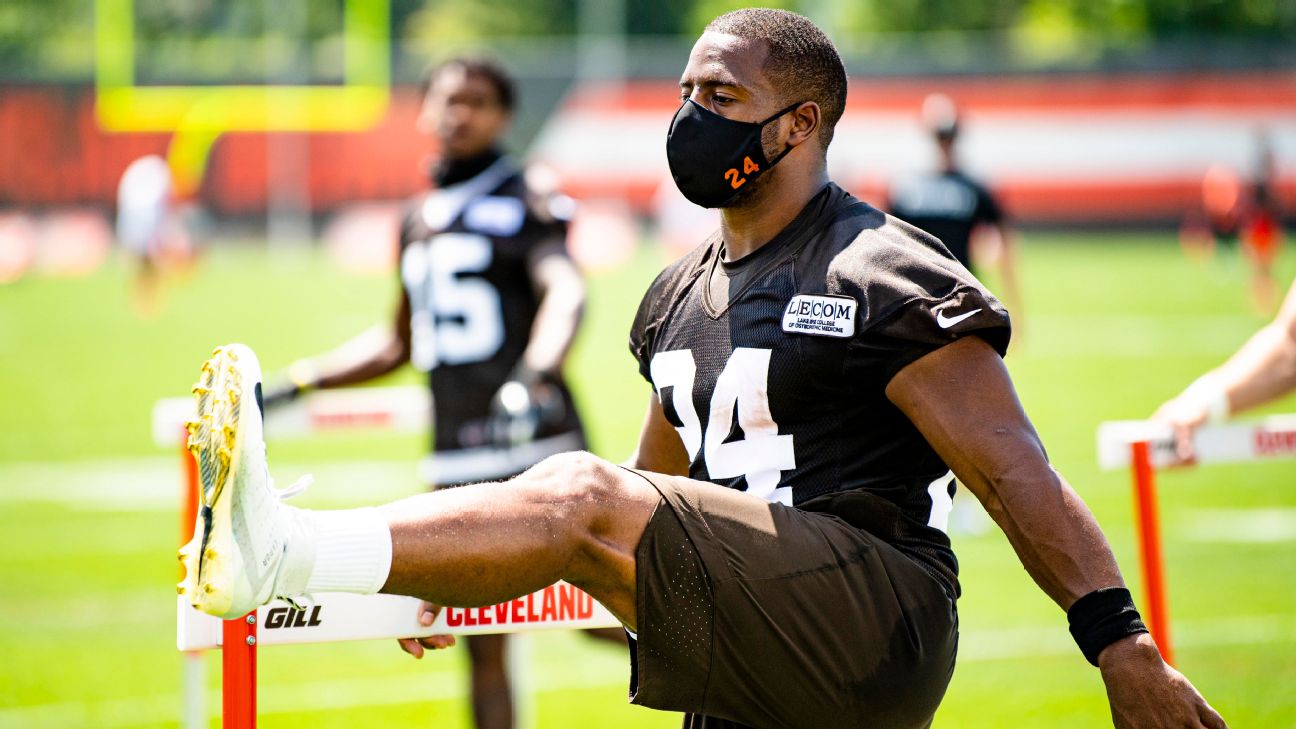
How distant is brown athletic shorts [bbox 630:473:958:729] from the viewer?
272 centimetres

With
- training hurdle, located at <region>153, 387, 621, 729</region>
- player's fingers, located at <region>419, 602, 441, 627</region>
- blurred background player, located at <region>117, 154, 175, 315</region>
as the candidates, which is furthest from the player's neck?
blurred background player, located at <region>117, 154, 175, 315</region>

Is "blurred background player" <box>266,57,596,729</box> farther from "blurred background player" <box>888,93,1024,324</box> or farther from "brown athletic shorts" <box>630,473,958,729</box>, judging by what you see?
"blurred background player" <box>888,93,1024,324</box>

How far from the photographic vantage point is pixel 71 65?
3403cm

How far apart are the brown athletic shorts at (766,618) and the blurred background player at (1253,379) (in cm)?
161

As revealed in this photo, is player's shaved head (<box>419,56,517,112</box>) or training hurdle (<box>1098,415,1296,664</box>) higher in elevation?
player's shaved head (<box>419,56,517,112</box>)

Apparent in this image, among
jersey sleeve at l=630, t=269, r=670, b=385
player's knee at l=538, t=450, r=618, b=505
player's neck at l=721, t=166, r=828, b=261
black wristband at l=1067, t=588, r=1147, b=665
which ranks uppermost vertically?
player's neck at l=721, t=166, r=828, b=261

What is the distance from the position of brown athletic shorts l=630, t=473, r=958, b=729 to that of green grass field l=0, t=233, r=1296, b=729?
10.4ft

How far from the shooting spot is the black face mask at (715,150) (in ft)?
10.3

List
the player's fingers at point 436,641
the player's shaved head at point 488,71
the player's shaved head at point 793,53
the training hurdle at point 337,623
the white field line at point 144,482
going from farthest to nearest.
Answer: the white field line at point 144,482
the player's shaved head at point 488,71
the player's shaved head at point 793,53
the player's fingers at point 436,641
the training hurdle at point 337,623

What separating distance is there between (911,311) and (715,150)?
0.61 meters

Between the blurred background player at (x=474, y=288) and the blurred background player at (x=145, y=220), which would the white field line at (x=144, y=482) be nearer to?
the blurred background player at (x=474, y=288)

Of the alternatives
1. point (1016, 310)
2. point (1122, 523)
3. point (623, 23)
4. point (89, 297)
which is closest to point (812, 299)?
point (1122, 523)

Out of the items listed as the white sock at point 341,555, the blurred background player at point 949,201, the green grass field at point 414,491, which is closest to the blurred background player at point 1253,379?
the green grass field at point 414,491

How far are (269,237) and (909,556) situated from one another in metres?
31.7
